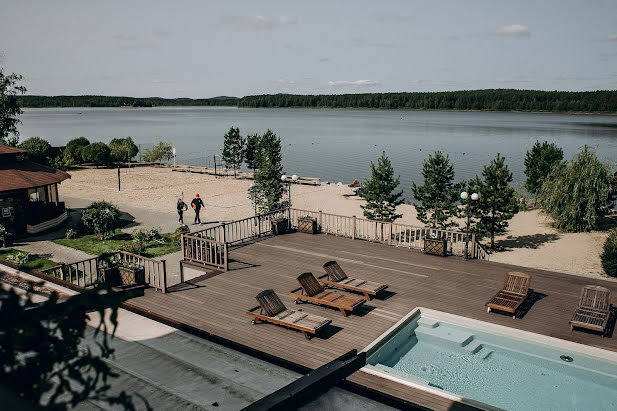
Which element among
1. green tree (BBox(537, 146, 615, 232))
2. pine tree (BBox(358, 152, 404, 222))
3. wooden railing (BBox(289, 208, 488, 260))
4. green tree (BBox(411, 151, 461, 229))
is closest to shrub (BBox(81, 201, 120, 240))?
wooden railing (BBox(289, 208, 488, 260))

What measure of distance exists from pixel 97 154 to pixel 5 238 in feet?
118

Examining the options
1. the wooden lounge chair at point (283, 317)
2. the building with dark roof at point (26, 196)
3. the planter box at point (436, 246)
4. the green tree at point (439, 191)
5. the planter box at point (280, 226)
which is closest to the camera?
the wooden lounge chair at point (283, 317)

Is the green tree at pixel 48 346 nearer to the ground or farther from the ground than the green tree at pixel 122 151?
farther from the ground

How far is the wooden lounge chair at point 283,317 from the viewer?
407 inches

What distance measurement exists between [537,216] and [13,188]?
33.8m

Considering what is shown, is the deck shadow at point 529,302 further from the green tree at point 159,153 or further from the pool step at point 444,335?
the green tree at point 159,153

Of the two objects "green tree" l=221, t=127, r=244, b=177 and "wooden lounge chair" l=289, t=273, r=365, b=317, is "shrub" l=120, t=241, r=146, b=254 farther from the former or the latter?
"green tree" l=221, t=127, r=244, b=177

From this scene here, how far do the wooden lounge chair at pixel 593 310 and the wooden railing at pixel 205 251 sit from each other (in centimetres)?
953

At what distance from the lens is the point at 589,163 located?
30141 mm

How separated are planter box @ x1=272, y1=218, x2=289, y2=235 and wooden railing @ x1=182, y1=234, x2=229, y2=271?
3.43 meters

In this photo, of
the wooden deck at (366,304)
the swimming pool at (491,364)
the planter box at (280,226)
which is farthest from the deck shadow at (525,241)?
the swimming pool at (491,364)

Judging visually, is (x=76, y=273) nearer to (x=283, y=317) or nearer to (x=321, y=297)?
(x=283, y=317)

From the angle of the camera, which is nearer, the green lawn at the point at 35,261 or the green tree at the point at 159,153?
the green lawn at the point at 35,261

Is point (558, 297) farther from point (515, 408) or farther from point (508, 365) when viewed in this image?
point (515, 408)
